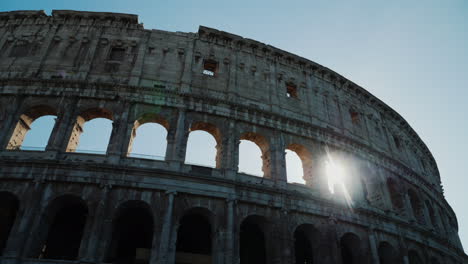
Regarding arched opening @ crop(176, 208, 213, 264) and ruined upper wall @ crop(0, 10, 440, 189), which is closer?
arched opening @ crop(176, 208, 213, 264)

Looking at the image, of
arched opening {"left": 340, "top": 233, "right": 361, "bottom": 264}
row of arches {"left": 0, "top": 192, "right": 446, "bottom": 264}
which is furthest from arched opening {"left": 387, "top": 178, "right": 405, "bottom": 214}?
row of arches {"left": 0, "top": 192, "right": 446, "bottom": 264}

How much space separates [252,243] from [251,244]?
0.07 meters

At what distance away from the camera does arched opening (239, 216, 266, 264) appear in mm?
14727

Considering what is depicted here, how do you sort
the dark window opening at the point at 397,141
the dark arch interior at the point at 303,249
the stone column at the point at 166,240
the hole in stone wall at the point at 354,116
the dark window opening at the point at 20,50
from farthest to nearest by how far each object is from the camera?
the dark window opening at the point at 397,141, the hole in stone wall at the point at 354,116, the dark window opening at the point at 20,50, the dark arch interior at the point at 303,249, the stone column at the point at 166,240

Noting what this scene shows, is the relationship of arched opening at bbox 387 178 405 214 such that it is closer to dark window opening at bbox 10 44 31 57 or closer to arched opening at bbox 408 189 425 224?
arched opening at bbox 408 189 425 224

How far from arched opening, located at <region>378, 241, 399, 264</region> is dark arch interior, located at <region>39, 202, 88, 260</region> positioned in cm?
1532

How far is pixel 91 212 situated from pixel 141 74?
7.86 metres

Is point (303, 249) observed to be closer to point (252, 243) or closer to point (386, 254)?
point (252, 243)

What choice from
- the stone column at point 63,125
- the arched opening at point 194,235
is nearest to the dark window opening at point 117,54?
the stone column at point 63,125

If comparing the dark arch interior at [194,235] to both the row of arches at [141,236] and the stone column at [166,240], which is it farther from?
the stone column at [166,240]

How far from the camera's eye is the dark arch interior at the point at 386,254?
55.7 ft

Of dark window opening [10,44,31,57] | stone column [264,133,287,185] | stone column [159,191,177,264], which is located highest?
dark window opening [10,44,31,57]

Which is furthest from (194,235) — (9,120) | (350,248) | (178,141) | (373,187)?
(373,187)

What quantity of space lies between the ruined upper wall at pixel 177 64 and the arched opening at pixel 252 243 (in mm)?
6153
